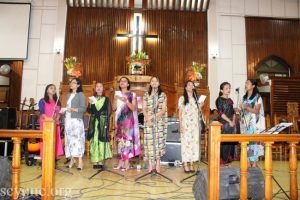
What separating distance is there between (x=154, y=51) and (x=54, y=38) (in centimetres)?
297

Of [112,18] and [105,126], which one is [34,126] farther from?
[112,18]

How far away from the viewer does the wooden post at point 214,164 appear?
2.18m

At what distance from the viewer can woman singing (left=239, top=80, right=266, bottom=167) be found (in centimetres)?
392

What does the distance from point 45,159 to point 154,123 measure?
1.96 metres

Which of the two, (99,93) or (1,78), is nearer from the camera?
(99,93)

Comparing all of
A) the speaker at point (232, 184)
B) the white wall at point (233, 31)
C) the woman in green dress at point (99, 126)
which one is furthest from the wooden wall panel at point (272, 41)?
the speaker at point (232, 184)

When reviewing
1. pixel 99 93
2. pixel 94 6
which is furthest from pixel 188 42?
pixel 99 93

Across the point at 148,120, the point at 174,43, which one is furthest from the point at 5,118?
the point at 174,43

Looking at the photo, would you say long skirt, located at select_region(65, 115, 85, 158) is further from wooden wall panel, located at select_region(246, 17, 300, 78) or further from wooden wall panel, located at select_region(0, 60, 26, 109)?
wooden wall panel, located at select_region(246, 17, 300, 78)

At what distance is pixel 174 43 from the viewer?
8680mm

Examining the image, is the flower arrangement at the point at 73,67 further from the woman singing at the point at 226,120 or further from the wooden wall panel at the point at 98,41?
the woman singing at the point at 226,120

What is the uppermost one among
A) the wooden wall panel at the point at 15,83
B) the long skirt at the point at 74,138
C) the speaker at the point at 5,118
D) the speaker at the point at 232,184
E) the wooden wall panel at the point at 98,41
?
the wooden wall panel at the point at 98,41

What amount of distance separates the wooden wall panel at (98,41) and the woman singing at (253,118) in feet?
16.4

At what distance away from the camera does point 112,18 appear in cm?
872
